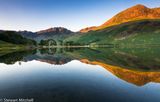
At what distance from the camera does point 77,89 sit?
29156mm

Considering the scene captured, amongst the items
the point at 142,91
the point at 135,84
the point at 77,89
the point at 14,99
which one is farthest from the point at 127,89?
the point at 14,99

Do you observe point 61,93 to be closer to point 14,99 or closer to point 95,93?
point 95,93

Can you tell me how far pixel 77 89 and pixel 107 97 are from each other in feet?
18.2

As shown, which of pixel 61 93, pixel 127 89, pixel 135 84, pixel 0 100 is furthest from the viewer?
pixel 135 84

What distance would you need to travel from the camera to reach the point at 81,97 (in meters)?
24.6

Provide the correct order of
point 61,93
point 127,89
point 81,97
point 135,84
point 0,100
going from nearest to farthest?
point 0,100
point 81,97
point 61,93
point 127,89
point 135,84

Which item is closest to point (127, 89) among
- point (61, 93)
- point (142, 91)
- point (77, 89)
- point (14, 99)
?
point (142, 91)

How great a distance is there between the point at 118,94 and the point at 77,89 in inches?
225

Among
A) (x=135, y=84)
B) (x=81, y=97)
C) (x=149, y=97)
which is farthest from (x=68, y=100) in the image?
(x=135, y=84)

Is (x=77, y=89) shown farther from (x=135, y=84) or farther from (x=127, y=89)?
(x=135, y=84)


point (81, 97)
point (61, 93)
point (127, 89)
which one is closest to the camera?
point (81, 97)

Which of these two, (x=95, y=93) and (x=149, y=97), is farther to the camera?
(x=95, y=93)

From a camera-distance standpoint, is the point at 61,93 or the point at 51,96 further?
the point at 61,93

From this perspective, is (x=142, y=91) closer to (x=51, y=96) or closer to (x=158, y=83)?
(x=158, y=83)
